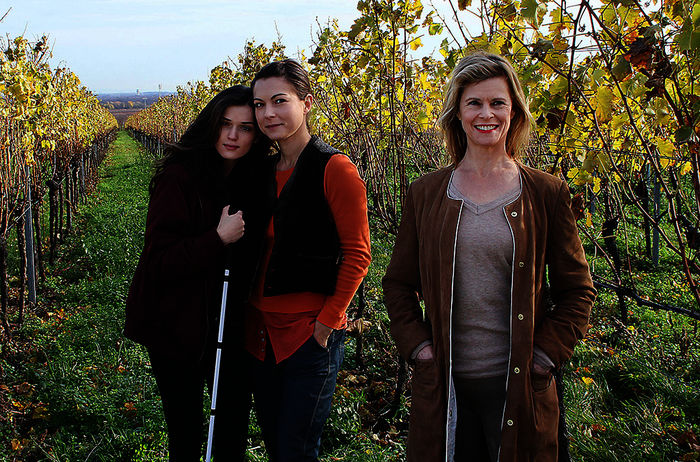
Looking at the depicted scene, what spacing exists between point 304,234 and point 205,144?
61 centimetres

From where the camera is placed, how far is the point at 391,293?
1.97m

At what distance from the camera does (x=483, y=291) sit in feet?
5.71

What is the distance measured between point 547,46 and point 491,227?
2.39ft

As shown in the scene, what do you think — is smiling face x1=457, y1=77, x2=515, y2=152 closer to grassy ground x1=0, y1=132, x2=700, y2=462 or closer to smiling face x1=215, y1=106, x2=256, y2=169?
smiling face x1=215, y1=106, x2=256, y2=169

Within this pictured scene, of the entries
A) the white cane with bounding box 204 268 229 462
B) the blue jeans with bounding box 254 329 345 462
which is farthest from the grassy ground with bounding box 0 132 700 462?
the blue jeans with bounding box 254 329 345 462

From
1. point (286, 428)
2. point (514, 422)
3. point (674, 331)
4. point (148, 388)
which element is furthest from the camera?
point (674, 331)

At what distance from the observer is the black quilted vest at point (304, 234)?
2.14 metres

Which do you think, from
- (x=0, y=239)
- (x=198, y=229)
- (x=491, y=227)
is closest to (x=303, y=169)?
(x=198, y=229)

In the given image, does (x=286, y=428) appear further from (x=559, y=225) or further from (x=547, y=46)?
(x=547, y=46)

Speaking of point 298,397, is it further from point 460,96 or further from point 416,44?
point 416,44

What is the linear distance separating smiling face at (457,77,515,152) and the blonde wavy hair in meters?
0.03

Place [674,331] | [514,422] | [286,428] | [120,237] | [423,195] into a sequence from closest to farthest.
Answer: [514,422]
[423,195]
[286,428]
[674,331]
[120,237]

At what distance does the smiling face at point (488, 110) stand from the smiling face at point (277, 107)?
75 centimetres

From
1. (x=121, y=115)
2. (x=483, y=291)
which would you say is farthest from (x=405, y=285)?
(x=121, y=115)
